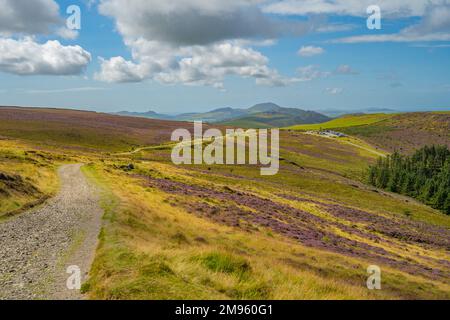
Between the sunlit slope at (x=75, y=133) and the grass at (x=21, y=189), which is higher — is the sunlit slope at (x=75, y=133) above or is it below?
above

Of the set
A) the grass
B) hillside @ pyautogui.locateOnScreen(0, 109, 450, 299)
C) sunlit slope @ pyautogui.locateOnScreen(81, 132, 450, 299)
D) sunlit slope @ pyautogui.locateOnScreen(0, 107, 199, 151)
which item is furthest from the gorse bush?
the grass

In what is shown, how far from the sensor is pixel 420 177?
120125 millimetres

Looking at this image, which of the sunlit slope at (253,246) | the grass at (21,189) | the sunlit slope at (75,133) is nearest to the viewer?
the sunlit slope at (253,246)

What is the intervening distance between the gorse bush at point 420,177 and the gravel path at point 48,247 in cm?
10047

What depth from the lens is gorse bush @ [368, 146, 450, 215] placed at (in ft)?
331

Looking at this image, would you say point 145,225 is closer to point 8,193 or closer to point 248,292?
point 8,193

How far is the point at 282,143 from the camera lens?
177 m

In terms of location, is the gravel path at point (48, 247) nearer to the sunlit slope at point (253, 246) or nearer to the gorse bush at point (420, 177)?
the sunlit slope at point (253, 246)

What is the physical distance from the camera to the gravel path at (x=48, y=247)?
41.4ft

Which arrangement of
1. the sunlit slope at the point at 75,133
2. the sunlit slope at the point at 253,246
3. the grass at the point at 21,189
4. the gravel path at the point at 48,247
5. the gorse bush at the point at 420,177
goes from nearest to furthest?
the sunlit slope at the point at 253,246 < the gravel path at the point at 48,247 < the grass at the point at 21,189 < the gorse bush at the point at 420,177 < the sunlit slope at the point at 75,133

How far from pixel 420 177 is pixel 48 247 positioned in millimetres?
128486

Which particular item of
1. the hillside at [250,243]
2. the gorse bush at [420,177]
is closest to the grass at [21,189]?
the hillside at [250,243]
